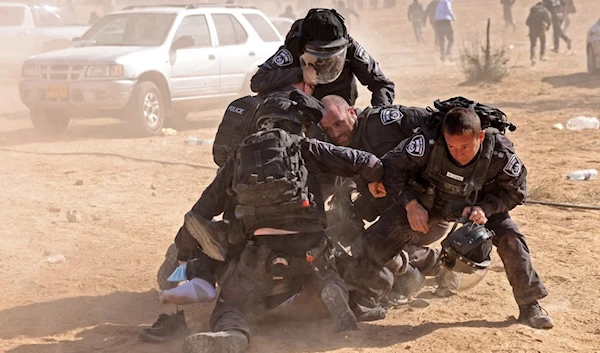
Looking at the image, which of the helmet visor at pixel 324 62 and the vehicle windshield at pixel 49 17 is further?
the vehicle windshield at pixel 49 17

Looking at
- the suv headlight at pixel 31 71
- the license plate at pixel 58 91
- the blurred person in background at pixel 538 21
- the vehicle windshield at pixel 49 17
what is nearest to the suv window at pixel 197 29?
the license plate at pixel 58 91

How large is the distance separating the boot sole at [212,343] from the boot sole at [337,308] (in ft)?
1.96

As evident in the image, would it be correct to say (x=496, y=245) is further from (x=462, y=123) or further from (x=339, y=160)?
(x=339, y=160)

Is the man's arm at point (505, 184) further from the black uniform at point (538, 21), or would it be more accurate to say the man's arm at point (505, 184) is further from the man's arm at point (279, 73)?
the black uniform at point (538, 21)

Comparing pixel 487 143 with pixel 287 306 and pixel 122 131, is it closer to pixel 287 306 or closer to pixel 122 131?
pixel 287 306

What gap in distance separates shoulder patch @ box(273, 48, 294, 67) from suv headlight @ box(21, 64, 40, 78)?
8178 mm

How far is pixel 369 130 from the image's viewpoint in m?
5.86

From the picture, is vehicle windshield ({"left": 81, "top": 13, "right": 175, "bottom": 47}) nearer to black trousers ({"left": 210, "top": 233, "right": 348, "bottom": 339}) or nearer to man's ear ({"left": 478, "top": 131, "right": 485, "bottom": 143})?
black trousers ({"left": 210, "top": 233, "right": 348, "bottom": 339})

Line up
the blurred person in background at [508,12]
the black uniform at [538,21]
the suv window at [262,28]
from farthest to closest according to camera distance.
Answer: the blurred person in background at [508,12] → the black uniform at [538,21] → the suv window at [262,28]

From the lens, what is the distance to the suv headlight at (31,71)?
44.5 ft

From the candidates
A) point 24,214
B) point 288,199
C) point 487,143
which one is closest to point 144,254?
point 24,214

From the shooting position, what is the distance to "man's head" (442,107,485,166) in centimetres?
492

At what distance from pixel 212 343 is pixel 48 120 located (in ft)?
32.8

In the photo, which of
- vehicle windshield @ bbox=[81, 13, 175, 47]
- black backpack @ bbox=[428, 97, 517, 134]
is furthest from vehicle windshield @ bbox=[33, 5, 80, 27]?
black backpack @ bbox=[428, 97, 517, 134]
